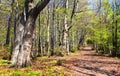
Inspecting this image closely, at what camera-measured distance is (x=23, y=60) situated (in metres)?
12.1

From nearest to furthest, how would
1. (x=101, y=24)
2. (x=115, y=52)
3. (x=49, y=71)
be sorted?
(x=49, y=71)
(x=115, y=52)
(x=101, y=24)

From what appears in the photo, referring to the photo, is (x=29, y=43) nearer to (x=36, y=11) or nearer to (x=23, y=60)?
(x=23, y=60)

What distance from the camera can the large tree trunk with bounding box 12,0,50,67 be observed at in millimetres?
12172

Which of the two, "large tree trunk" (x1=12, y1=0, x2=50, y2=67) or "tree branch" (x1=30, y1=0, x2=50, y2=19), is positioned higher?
"tree branch" (x1=30, y1=0, x2=50, y2=19)

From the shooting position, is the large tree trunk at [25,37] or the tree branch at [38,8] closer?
the tree branch at [38,8]

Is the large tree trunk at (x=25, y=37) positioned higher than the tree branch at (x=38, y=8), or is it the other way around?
the tree branch at (x=38, y=8)

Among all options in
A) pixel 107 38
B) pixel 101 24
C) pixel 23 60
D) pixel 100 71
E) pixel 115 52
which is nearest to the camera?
pixel 23 60

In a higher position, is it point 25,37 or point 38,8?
point 38,8

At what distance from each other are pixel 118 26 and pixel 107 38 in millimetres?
3263

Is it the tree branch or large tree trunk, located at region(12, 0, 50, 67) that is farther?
large tree trunk, located at region(12, 0, 50, 67)

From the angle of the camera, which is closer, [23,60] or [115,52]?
[23,60]

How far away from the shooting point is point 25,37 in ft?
40.5

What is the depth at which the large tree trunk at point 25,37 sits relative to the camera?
12172 millimetres

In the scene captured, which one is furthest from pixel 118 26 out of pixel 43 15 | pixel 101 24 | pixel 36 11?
pixel 36 11
